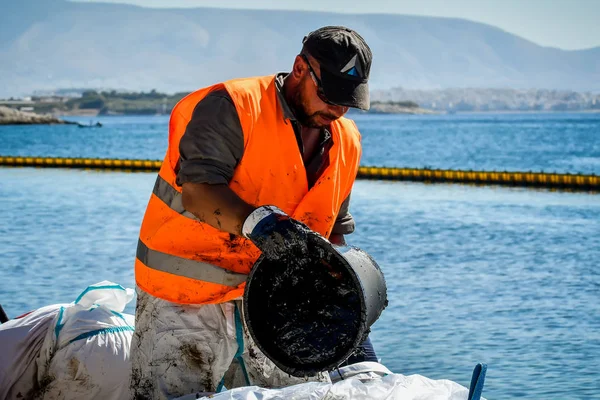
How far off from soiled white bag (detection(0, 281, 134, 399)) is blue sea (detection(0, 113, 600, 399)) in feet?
8.80

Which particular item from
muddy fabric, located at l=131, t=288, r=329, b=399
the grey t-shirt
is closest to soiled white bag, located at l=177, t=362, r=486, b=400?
muddy fabric, located at l=131, t=288, r=329, b=399

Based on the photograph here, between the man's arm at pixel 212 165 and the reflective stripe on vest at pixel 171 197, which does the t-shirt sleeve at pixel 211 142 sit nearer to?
the man's arm at pixel 212 165

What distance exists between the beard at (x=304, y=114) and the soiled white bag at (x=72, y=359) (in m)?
1.31

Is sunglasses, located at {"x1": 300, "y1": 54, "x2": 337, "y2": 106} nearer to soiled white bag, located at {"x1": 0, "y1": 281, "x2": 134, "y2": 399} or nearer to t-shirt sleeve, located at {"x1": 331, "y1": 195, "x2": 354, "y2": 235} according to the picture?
t-shirt sleeve, located at {"x1": 331, "y1": 195, "x2": 354, "y2": 235}

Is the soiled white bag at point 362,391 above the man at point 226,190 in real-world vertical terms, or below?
below

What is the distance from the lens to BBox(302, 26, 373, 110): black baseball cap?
2719 millimetres

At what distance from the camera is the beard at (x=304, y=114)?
2857 mm

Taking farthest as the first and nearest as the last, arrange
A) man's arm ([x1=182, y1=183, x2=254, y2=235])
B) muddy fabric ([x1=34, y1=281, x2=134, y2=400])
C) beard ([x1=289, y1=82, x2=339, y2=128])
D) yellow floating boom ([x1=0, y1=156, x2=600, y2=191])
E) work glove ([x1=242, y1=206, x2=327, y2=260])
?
yellow floating boom ([x1=0, y1=156, x2=600, y2=191])
muddy fabric ([x1=34, y1=281, x2=134, y2=400])
beard ([x1=289, y1=82, x2=339, y2=128])
man's arm ([x1=182, y1=183, x2=254, y2=235])
work glove ([x1=242, y1=206, x2=327, y2=260])

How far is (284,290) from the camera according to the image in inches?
115

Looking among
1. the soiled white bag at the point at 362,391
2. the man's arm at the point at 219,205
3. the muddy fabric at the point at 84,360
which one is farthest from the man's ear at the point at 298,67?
the muddy fabric at the point at 84,360

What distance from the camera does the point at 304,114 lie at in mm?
2895

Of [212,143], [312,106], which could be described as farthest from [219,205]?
[312,106]

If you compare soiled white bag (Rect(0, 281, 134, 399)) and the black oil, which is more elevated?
the black oil

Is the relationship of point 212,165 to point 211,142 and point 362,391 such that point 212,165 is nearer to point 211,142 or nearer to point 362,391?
point 211,142
